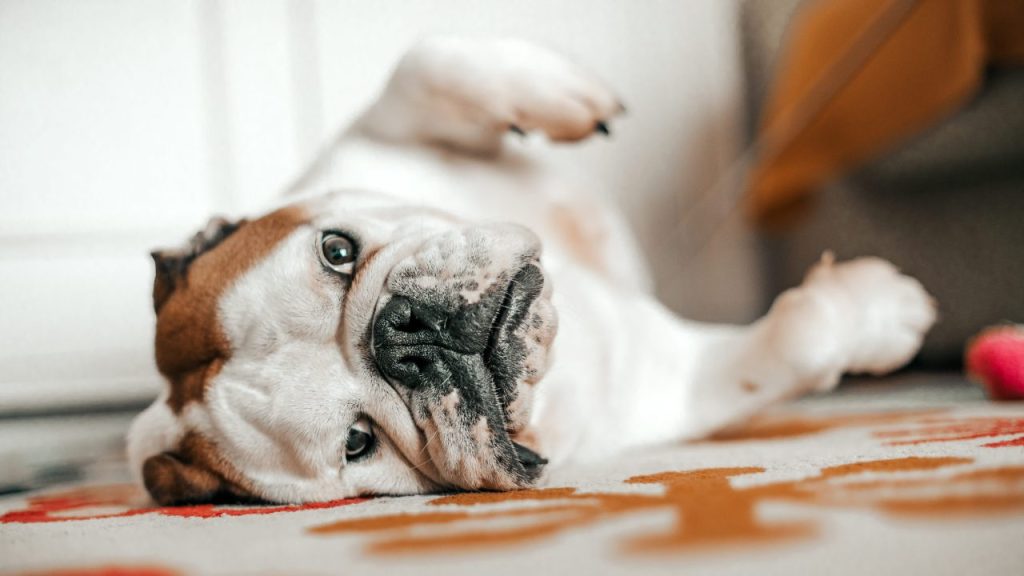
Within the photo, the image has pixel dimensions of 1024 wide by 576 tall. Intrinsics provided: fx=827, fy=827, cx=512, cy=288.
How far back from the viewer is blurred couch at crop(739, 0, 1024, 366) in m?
2.50

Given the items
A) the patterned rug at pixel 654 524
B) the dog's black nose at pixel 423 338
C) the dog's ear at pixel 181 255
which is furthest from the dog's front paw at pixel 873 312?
the dog's ear at pixel 181 255

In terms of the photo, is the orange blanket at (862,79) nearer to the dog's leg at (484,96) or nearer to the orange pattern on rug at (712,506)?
the dog's leg at (484,96)

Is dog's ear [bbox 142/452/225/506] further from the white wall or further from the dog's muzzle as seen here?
the white wall

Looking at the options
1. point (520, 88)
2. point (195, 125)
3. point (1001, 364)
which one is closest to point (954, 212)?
point (1001, 364)

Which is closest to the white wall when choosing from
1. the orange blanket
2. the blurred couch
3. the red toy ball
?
the orange blanket

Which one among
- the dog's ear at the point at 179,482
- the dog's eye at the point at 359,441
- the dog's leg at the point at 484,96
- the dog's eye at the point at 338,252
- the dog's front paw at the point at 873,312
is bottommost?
the dog's ear at the point at 179,482

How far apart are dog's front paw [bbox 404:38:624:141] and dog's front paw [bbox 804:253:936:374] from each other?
58cm

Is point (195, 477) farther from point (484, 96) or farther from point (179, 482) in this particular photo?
point (484, 96)

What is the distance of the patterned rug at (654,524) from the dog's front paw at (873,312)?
33cm

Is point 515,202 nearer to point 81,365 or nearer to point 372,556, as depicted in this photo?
point 372,556

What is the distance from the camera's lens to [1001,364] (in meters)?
1.76

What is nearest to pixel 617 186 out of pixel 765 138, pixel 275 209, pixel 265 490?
pixel 765 138

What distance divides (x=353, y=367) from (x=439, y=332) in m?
0.16

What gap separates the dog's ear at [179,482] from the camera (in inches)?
49.5
